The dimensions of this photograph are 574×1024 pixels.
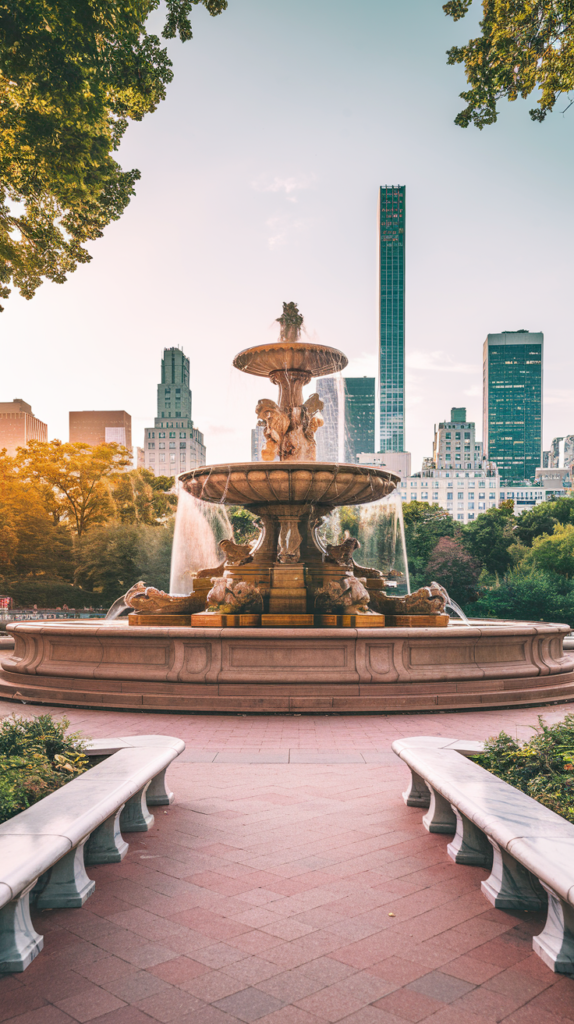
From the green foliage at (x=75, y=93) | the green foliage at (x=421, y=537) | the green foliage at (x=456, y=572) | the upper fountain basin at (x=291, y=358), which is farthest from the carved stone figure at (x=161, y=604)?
the green foliage at (x=421, y=537)

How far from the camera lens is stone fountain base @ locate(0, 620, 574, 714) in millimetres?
9023

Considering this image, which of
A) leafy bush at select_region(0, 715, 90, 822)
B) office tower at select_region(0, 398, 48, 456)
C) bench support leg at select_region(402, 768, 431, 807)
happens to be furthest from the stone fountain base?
office tower at select_region(0, 398, 48, 456)

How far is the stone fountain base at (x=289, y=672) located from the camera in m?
9.02

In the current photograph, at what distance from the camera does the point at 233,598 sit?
11344 millimetres

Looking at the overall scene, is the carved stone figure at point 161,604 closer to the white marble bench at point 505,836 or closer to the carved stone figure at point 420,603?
the carved stone figure at point 420,603

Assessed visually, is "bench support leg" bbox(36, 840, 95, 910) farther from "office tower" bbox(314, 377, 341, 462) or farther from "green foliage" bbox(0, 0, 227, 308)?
"office tower" bbox(314, 377, 341, 462)

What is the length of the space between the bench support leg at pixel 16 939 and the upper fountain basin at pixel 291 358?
1166 centimetres

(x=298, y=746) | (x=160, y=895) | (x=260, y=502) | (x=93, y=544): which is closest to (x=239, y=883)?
(x=160, y=895)

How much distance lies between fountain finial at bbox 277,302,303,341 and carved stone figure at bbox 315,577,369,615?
5449 millimetres

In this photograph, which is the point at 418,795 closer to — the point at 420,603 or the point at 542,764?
the point at 542,764

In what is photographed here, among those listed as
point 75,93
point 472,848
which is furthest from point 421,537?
point 472,848

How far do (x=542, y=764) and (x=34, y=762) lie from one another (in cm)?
316

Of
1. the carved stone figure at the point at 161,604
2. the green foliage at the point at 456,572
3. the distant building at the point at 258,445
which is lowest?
the green foliage at the point at 456,572

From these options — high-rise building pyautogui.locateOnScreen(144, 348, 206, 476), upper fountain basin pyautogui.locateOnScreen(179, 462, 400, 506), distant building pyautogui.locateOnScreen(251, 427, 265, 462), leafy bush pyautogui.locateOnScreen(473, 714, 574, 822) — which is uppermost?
high-rise building pyautogui.locateOnScreen(144, 348, 206, 476)
